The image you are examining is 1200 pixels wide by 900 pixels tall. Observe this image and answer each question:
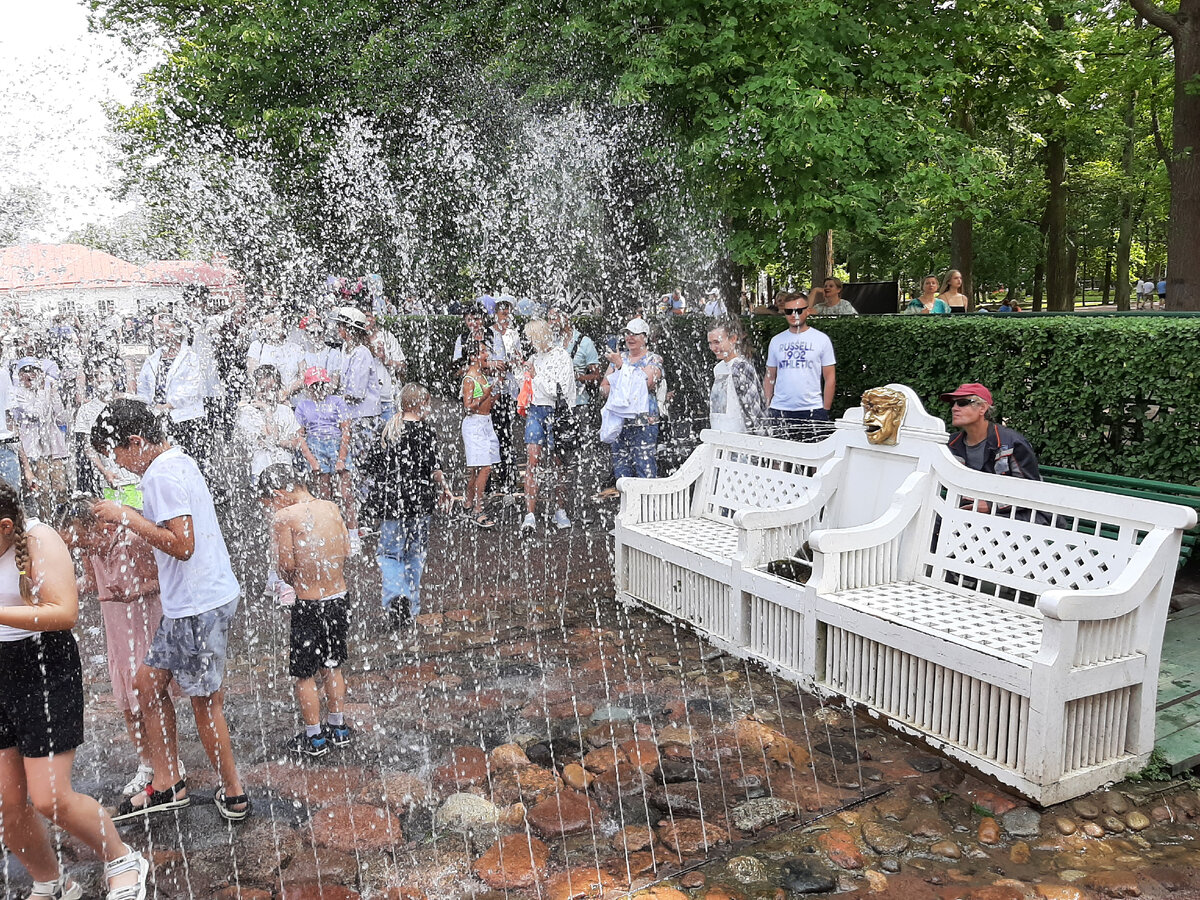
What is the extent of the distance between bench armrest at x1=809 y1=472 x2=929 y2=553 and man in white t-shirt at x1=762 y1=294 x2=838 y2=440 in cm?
284

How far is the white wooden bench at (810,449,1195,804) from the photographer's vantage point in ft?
12.0

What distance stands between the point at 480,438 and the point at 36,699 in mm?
5371

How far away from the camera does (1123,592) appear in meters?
3.67

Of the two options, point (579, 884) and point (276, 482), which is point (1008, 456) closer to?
point (579, 884)

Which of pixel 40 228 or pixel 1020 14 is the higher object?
pixel 1020 14

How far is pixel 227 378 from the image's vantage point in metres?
13.4

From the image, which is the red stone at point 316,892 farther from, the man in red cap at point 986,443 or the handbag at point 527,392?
the handbag at point 527,392

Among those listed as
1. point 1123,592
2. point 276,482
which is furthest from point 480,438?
point 1123,592

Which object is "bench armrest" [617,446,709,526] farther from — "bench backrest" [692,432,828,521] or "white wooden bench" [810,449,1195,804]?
"white wooden bench" [810,449,1195,804]

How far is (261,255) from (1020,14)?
1622 cm

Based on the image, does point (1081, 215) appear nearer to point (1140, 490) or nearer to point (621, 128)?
point (621, 128)

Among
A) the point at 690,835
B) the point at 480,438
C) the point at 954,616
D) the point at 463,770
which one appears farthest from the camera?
the point at 480,438

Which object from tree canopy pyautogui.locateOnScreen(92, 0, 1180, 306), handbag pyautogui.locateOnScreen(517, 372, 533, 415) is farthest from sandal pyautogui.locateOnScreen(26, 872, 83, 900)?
tree canopy pyautogui.locateOnScreen(92, 0, 1180, 306)

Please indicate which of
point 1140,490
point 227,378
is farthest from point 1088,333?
point 227,378
